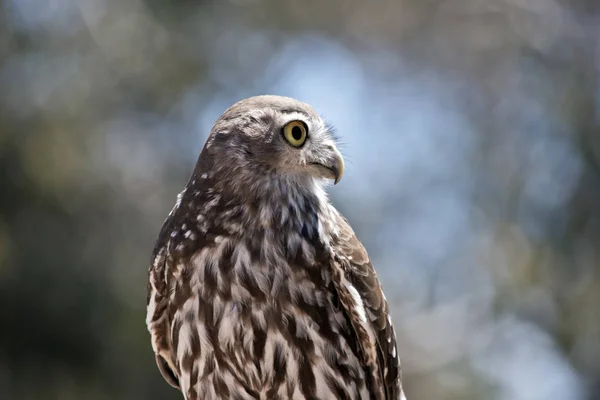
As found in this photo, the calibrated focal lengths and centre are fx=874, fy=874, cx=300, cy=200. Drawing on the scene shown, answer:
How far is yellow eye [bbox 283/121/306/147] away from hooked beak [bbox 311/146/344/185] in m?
0.15

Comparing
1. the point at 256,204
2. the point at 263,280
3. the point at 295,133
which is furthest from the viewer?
the point at 295,133

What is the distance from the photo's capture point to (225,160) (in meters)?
3.98

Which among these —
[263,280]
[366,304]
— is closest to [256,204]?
[263,280]

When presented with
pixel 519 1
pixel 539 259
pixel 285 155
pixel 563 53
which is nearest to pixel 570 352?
pixel 539 259

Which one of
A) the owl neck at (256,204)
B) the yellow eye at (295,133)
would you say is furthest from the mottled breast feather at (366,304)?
the yellow eye at (295,133)

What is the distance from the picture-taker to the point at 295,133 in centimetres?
407

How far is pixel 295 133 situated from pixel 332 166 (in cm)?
24

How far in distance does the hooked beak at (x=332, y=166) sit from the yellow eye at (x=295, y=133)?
0.15 m

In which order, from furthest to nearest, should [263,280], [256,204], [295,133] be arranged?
[295,133], [256,204], [263,280]

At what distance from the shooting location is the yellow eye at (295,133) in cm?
404

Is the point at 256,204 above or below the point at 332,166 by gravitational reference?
below

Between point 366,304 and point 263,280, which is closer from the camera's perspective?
point 263,280

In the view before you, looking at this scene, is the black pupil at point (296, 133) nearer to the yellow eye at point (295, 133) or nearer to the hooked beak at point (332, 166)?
the yellow eye at point (295, 133)

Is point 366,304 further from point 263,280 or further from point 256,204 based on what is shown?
point 256,204
